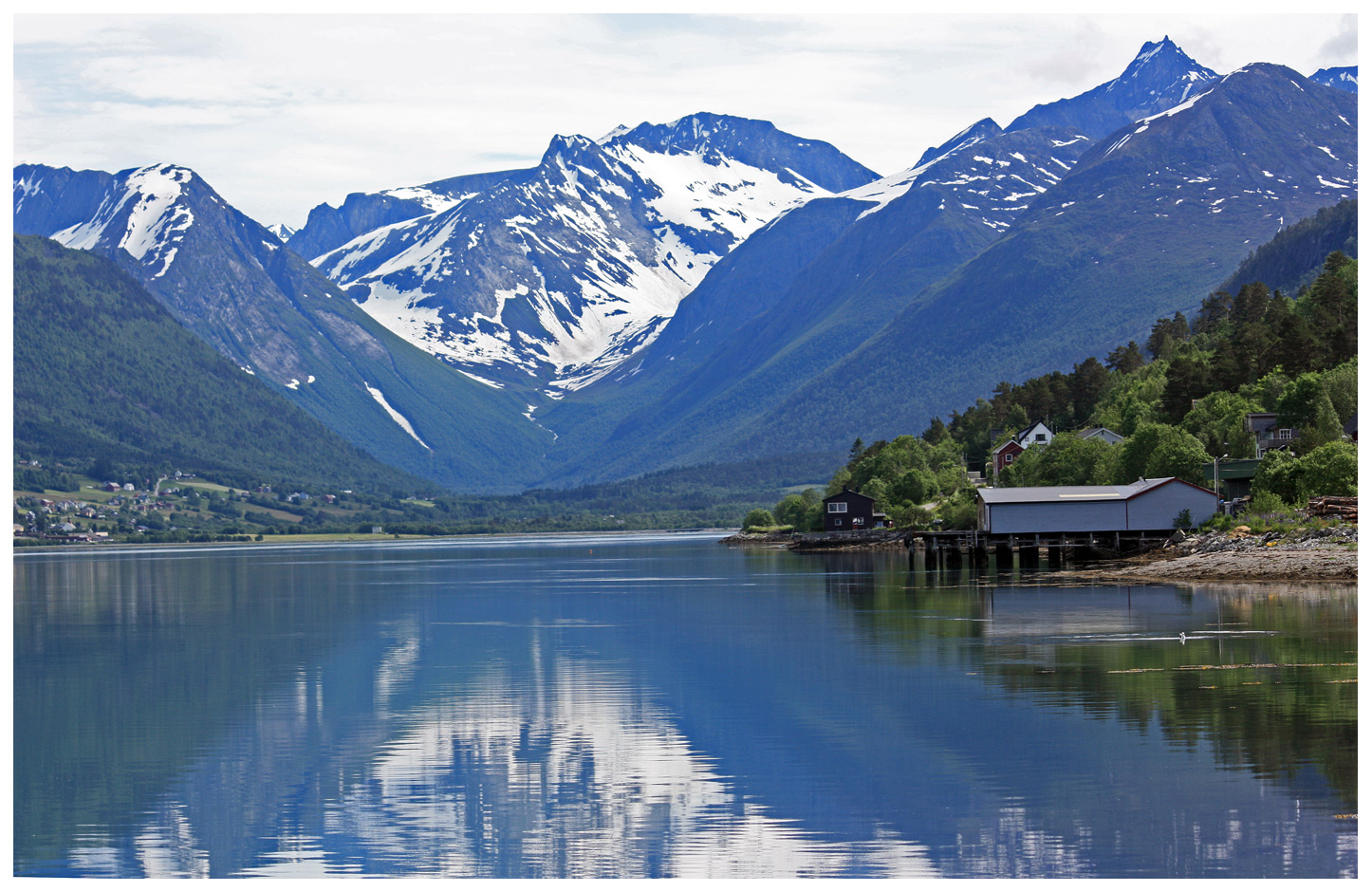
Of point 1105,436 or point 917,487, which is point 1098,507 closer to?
point 1105,436

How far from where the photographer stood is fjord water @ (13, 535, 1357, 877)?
24828 mm

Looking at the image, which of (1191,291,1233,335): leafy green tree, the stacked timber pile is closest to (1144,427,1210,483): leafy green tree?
the stacked timber pile

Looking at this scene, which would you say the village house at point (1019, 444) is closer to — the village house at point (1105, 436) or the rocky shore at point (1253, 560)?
the village house at point (1105, 436)

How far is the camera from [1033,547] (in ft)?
390

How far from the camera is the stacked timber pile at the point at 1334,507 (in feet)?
259

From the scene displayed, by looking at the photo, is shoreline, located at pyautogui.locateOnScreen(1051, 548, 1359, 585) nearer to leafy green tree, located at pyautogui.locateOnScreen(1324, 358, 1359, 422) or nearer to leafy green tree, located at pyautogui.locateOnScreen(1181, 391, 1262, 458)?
leafy green tree, located at pyautogui.locateOnScreen(1324, 358, 1359, 422)

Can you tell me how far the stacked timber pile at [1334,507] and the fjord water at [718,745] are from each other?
14423mm

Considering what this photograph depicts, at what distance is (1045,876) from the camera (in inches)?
898

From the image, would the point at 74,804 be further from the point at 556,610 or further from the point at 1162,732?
the point at 556,610

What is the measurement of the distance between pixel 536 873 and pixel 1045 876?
765 cm

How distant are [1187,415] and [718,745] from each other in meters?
90.0

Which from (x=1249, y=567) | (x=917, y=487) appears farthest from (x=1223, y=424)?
(x=917, y=487)

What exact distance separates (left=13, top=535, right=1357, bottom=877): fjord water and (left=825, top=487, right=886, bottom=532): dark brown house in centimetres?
9577

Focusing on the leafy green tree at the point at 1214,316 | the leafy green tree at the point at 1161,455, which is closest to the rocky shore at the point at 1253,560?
the leafy green tree at the point at 1161,455
